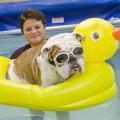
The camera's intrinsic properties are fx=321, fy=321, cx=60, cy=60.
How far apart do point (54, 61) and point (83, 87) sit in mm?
167

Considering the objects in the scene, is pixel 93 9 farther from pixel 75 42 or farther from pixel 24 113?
pixel 75 42

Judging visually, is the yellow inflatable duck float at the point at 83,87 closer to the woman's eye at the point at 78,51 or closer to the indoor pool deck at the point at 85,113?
the woman's eye at the point at 78,51

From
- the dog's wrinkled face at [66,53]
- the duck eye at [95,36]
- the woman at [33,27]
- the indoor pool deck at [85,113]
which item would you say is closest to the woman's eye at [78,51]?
the dog's wrinkled face at [66,53]

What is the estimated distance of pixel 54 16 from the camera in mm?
3635

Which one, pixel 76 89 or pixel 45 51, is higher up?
pixel 45 51

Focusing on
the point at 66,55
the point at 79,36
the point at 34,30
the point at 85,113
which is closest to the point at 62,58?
the point at 66,55

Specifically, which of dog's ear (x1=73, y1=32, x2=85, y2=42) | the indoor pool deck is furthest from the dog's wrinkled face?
the indoor pool deck

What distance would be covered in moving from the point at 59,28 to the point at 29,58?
2117 mm

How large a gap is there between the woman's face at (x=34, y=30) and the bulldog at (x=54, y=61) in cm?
32

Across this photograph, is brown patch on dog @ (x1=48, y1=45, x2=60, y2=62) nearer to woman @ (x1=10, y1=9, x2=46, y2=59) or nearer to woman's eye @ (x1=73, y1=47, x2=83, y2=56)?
woman's eye @ (x1=73, y1=47, x2=83, y2=56)

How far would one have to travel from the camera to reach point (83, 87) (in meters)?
1.32

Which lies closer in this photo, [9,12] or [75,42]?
[75,42]

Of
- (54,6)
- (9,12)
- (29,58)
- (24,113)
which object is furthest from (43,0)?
(29,58)

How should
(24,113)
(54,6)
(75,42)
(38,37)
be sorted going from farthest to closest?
(54,6) < (24,113) < (38,37) < (75,42)
